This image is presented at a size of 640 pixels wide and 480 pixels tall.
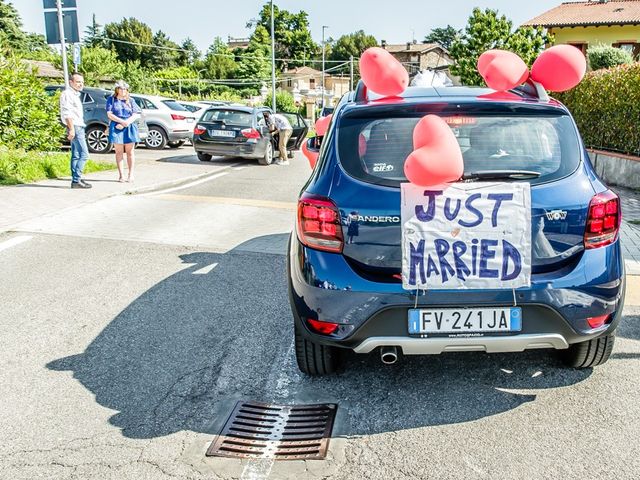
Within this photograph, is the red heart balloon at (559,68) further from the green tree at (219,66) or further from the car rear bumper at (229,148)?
the green tree at (219,66)

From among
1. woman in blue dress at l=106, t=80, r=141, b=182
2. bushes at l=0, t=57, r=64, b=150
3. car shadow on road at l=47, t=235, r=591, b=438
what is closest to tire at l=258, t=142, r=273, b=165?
bushes at l=0, t=57, r=64, b=150

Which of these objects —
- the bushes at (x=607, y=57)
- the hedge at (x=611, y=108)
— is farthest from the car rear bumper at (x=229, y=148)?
the bushes at (x=607, y=57)

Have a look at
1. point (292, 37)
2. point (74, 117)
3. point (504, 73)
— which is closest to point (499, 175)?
point (504, 73)

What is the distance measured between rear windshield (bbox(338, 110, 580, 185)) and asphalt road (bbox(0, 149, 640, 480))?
1274mm

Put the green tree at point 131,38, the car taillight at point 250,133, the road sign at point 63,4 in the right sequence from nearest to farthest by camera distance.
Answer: the road sign at point 63,4 → the car taillight at point 250,133 → the green tree at point 131,38

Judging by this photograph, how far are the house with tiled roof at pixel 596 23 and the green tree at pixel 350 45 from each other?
9114 cm

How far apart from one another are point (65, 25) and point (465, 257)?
1146 cm

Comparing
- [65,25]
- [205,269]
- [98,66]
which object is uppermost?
[98,66]

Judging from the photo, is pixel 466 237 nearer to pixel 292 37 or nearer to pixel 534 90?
pixel 534 90

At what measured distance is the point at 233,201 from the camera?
1095cm

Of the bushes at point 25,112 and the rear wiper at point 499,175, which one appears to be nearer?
the rear wiper at point 499,175

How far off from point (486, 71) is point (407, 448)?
2296 millimetres

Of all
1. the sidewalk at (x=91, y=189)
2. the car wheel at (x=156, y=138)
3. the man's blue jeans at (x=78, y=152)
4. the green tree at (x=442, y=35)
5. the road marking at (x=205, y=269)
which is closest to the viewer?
the road marking at (x=205, y=269)

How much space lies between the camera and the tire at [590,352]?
3938mm
